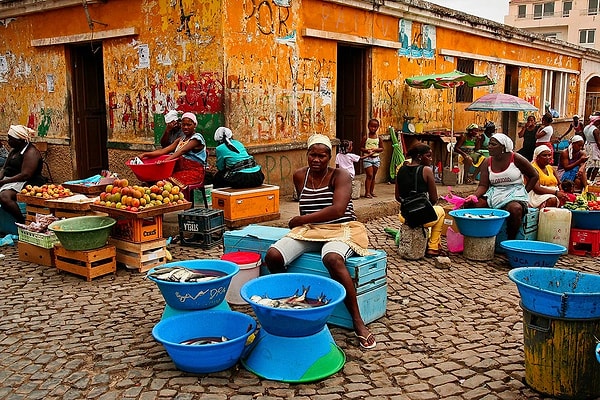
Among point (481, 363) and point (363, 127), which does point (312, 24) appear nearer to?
point (363, 127)

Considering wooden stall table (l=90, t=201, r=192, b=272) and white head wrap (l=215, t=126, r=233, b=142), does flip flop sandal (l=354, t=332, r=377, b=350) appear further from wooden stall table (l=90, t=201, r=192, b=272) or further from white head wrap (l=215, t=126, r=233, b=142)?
white head wrap (l=215, t=126, r=233, b=142)

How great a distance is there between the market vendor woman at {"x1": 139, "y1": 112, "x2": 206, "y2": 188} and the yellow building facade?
1011 mm

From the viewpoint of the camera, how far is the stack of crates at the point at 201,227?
24.3 ft

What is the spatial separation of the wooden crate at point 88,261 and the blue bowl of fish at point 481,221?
424 centimetres

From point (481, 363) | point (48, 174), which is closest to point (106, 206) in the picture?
point (481, 363)

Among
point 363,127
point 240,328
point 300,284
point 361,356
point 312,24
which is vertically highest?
point 312,24

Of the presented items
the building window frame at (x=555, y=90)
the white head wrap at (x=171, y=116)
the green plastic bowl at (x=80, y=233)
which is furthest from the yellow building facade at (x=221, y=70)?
the building window frame at (x=555, y=90)

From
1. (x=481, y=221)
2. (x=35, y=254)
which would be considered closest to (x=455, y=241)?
(x=481, y=221)

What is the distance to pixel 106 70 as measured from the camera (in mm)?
10633

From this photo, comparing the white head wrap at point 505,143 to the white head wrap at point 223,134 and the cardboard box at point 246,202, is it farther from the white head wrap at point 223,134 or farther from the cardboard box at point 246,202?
the white head wrap at point 223,134

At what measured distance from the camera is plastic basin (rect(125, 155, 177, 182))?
7410mm

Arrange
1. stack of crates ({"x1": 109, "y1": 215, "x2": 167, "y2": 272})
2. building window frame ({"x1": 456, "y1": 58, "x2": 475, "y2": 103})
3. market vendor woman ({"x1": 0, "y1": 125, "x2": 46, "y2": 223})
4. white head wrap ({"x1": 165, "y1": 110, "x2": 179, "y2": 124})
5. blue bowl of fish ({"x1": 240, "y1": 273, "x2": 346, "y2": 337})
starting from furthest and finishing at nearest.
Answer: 1. building window frame ({"x1": 456, "y1": 58, "x2": 475, "y2": 103})
2. white head wrap ({"x1": 165, "y1": 110, "x2": 179, "y2": 124})
3. market vendor woman ({"x1": 0, "y1": 125, "x2": 46, "y2": 223})
4. stack of crates ({"x1": 109, "y1": 215, "x2": 167, "y2": 272})
5. blue bowl of fish ({"x1": 240, "y1": 273, "x2": 346, "y2": 337})

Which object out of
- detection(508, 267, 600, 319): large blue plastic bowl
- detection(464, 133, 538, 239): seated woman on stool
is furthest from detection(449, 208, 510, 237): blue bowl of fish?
detection(508, 267, 600, 319): large blue plastic bowl

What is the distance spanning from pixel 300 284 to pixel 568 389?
2.03m
